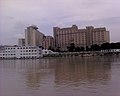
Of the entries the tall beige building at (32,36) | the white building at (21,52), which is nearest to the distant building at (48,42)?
the tall beige building at (32,36)

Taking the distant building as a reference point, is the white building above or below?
below

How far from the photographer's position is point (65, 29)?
6097 inches

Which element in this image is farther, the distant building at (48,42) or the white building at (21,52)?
the distant building at (48,42)

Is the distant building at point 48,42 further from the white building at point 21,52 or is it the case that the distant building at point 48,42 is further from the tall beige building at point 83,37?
the white building at point 21,52

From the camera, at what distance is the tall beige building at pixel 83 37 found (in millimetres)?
143250

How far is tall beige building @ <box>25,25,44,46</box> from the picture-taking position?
151 meters

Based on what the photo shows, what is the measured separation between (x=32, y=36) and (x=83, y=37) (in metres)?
25.6

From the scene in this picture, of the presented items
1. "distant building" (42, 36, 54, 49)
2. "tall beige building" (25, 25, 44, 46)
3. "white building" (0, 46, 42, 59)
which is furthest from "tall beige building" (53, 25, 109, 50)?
"white building" (0, 46, 42, 59)

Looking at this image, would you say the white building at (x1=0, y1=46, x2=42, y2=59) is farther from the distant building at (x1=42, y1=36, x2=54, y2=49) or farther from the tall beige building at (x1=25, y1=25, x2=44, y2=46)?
the distant building at (x1=42, y1=36, x2=54, y2=49)

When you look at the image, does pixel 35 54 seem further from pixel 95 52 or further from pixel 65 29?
pixel 65 29

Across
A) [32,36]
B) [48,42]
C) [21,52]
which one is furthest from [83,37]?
[21,52]

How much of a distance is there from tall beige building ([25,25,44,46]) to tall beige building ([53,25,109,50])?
1229cm

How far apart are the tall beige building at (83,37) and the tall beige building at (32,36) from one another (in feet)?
40.3

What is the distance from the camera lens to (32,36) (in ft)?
497
